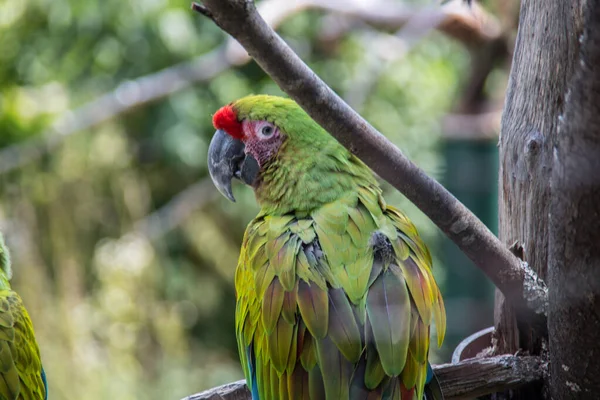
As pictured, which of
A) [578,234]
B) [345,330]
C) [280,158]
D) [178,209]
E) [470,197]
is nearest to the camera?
[578,234]

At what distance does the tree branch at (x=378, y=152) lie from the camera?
2.06ft

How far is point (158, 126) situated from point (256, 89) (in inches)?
16.8

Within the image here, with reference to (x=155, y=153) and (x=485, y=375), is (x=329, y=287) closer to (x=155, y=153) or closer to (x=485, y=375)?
(x=485, y=375)

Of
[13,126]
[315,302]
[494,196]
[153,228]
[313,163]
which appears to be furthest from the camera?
[153,228]

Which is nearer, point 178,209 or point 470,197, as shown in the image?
point 470,197

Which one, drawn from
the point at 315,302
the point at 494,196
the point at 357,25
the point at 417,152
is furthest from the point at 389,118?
the point at 315,302

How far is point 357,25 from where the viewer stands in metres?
2.76

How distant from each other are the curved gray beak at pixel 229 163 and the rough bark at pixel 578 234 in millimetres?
499

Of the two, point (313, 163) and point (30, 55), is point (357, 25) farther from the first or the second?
point (313, 163)

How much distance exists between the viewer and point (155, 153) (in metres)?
2.72

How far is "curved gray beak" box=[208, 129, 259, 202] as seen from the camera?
105cm

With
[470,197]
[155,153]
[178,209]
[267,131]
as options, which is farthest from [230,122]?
[155,153]

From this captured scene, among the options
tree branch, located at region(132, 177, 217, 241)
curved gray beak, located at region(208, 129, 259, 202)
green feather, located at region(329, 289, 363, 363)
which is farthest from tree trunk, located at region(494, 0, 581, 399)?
tree branch, located at region(132, 177, 217, 241)

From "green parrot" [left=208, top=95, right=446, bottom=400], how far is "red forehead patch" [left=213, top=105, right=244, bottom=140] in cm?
7
